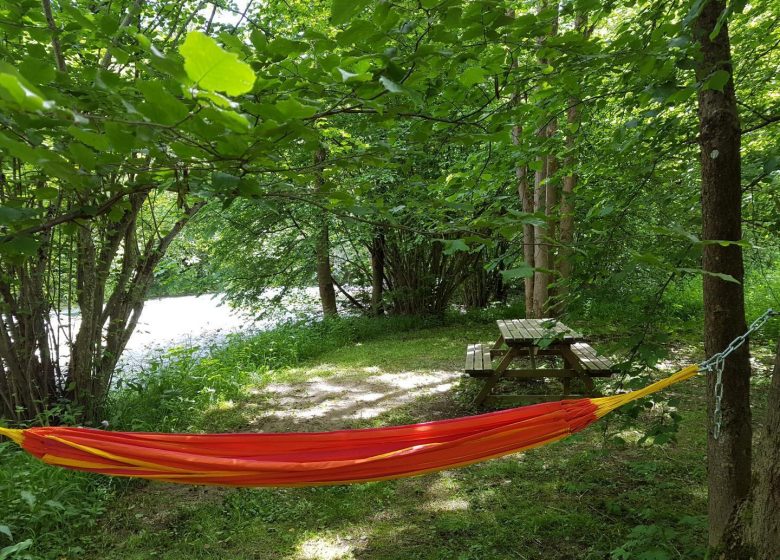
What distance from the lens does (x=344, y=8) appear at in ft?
2.68

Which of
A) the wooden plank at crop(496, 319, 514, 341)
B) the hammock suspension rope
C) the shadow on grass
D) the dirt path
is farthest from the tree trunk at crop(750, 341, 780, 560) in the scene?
the dirt path

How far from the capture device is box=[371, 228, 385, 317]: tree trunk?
8.19 metres

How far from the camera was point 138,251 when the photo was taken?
3.23m

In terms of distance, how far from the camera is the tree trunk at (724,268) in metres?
1.56

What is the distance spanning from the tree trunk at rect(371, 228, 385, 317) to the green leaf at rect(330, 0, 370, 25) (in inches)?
284

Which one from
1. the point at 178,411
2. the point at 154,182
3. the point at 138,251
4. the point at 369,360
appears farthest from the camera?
the point at 369,360

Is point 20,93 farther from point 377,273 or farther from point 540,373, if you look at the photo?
point 377,273

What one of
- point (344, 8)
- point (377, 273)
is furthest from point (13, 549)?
point (377, 273)

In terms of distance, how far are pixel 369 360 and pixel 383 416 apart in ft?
6.26

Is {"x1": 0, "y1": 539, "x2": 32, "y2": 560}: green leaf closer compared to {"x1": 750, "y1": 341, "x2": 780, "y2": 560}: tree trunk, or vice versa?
{"x1": 750, "y1": 341, "x2": 780, "y2": 560}: tree trunk

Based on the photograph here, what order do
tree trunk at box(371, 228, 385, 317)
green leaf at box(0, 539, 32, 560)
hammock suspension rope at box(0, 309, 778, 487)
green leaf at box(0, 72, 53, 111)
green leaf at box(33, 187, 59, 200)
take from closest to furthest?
1. green leaf at box(0, 72, 53, 111)
2. green leaf at box(33, 187, 59, 200)
3. hammock suspension rope at box(0, 309, 778, 487)
4. green leaf at box(0, 539, 32, 560)
5. tree trunk at box(371, 228, 385, 317)

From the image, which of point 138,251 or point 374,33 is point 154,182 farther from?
point 138,251

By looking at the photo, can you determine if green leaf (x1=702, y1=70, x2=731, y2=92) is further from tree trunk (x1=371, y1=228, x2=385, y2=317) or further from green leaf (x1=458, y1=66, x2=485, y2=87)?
tree trunk (x1=371, y1=228, x2=385, y2=317)

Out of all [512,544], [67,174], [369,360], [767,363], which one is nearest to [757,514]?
[512,544]
